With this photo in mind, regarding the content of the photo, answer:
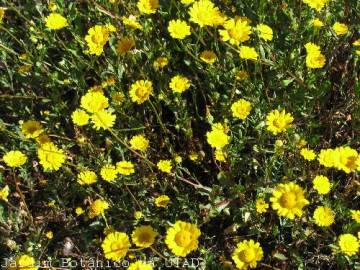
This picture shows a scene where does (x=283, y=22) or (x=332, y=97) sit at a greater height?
(x=283, y=22)

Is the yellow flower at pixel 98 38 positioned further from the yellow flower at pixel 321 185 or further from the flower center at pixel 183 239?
the yellow flower at pixel 321 185

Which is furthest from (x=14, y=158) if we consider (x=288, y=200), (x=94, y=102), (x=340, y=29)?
(x=340, y=29)

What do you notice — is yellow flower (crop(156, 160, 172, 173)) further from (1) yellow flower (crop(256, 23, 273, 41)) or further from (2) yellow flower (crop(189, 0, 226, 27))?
(1) yellow flower (crop(256, 23, 273, 41))

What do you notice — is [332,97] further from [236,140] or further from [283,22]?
[236,140]

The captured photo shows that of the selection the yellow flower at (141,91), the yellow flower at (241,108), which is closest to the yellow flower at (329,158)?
the yellow flower at (241,108)

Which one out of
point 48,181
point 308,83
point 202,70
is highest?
point 202,70

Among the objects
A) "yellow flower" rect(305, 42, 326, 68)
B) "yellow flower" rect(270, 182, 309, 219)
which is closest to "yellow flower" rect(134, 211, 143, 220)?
"yellow flower" rect(270, 182, 309, 219)

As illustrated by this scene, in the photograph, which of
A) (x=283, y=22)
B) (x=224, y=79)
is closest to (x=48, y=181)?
(x=224, y=79)
